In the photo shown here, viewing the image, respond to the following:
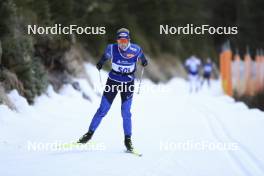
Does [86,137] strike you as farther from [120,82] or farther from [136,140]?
[136,140]

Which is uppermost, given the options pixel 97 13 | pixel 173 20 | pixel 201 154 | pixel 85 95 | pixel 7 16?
pixel 173 20

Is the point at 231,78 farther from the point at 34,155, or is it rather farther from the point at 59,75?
the point at 34,155

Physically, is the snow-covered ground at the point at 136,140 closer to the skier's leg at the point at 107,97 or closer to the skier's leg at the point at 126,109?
the skier's leg at the point at 126,109

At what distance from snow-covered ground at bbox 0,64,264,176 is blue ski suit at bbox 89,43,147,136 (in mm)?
616

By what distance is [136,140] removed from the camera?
1130 centimetres

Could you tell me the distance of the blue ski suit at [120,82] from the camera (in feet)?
32.0

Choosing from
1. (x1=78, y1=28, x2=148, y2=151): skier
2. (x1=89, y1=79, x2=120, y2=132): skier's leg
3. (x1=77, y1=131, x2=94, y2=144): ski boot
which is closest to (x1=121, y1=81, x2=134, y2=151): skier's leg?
(x1=78, y1=28, x2=148, y2=151): skier

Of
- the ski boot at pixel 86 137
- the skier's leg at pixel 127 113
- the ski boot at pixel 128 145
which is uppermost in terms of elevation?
the skier's leg at pixel 127 113

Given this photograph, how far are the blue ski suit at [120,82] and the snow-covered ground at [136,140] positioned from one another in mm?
616

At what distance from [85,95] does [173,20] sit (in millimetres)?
28411

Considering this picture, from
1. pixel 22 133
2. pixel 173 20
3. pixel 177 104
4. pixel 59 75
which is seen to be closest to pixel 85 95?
pixel 59 75

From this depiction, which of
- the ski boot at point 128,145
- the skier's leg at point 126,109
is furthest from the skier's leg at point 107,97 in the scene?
the ski boot at point 128,145

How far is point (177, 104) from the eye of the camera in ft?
67.4

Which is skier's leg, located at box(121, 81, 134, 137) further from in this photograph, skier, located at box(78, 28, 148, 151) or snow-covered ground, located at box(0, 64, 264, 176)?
snow-covered ground, located at box(0, 64, 264, 176)
